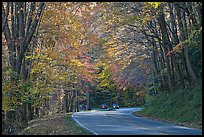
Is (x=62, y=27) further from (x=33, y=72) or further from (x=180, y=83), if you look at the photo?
(x=180, y=83)

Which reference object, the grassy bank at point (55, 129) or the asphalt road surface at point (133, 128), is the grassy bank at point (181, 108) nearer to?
the asphalt road surface at point (133, 128)

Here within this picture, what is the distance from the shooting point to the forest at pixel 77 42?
754 inches

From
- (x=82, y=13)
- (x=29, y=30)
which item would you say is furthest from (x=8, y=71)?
(x=82, y=13)

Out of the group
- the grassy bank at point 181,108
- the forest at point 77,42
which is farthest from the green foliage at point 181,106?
the forest at point 77,42

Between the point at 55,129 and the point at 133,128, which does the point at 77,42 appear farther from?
the point at 55,129

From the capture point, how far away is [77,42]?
27422mm

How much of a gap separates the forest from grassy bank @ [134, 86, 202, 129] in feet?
2.33

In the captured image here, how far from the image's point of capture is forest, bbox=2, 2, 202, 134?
19156 mm

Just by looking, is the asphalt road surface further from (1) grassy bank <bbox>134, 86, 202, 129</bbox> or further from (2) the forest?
(2) the forest

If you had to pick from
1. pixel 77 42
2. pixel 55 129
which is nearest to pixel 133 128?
pixel 55 129

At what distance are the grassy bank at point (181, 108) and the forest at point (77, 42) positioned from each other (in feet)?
2.33

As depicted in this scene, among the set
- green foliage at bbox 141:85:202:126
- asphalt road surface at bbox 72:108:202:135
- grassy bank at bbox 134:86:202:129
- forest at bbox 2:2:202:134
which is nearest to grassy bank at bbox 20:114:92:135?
asphalt road surface at bbox 72:108:202:135

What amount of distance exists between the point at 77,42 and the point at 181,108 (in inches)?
346

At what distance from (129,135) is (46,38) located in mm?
13294
